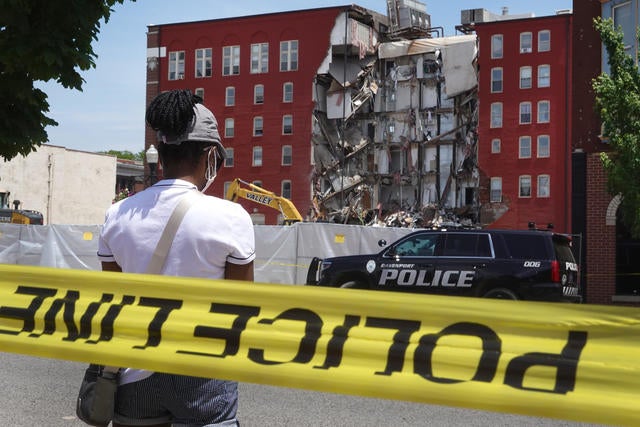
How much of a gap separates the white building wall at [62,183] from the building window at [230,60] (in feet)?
67.0

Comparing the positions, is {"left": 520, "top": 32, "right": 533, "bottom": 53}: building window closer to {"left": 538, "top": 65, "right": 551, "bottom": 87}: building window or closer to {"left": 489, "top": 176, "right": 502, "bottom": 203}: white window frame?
{"left": 538, "top": 65, "right": 551, "bottom": 87}: building window

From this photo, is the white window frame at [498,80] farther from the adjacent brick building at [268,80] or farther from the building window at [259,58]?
the building window at [259,58]

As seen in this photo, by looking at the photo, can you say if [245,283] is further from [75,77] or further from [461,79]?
[461,79]

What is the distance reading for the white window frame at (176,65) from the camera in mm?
75625

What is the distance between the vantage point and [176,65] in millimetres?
75812

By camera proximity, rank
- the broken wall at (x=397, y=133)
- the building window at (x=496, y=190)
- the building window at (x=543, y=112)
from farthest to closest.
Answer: the broken wall at (x=397, y=133), the building window at (x=496, y=190), the building window at (x=543, y=112)

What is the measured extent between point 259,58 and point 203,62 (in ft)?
18.9

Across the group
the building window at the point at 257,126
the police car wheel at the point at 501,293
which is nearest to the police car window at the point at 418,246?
the police car wheel at the point at 501,293

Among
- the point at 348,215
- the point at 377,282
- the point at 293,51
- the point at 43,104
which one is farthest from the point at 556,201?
the point at 43,104

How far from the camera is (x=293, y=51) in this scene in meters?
71.4

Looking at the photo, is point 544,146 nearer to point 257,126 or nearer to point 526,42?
point 526,42

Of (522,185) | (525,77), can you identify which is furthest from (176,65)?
(522,185)

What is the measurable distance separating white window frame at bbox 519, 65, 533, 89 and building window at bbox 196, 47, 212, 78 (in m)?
27.2

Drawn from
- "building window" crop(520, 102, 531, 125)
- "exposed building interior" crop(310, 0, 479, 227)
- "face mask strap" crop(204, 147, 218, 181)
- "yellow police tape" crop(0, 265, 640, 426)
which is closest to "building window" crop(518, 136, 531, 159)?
"building window" crop(520, 102, 531, 125)
